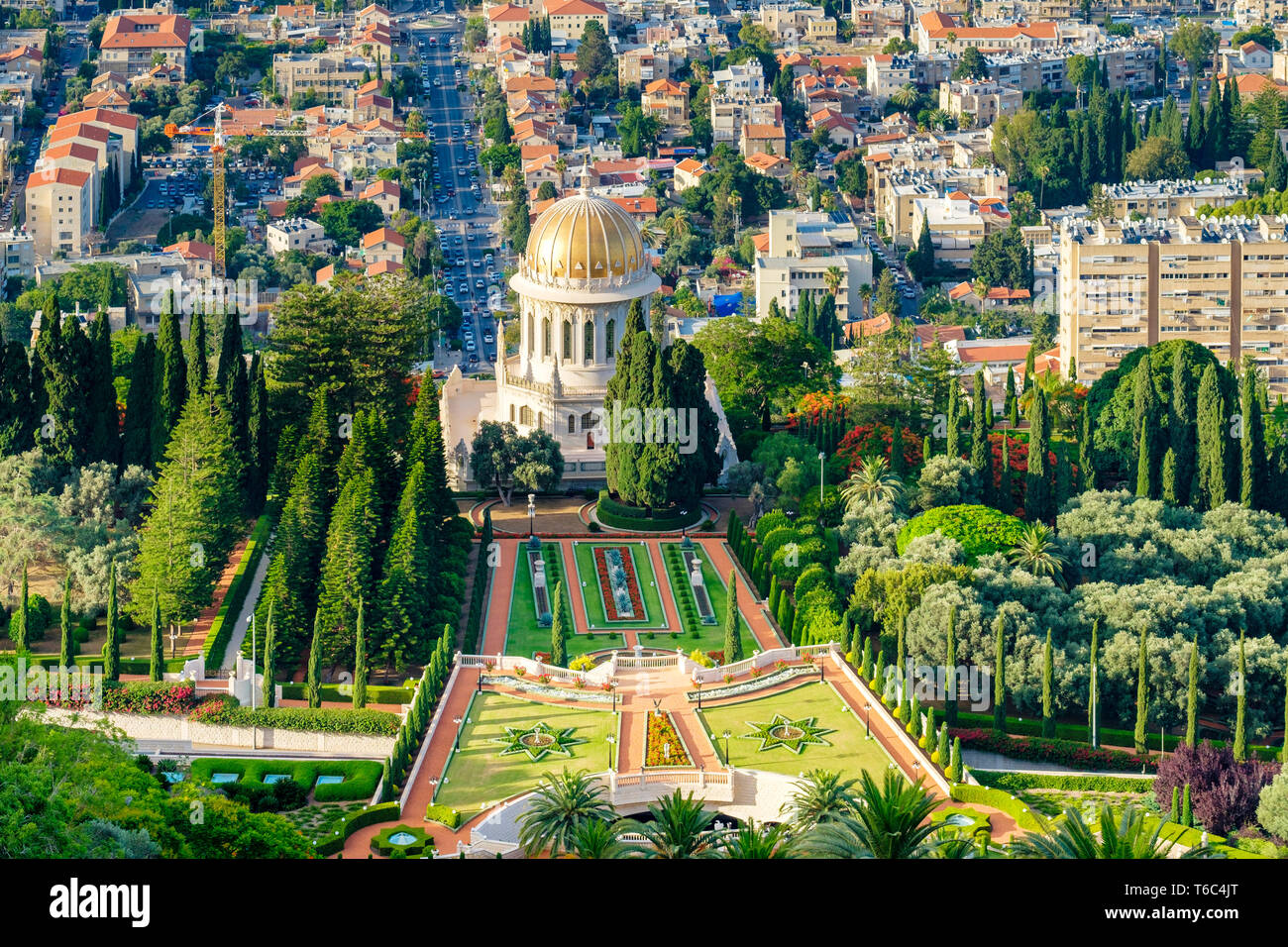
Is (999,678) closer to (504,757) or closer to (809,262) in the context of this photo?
(504,757)

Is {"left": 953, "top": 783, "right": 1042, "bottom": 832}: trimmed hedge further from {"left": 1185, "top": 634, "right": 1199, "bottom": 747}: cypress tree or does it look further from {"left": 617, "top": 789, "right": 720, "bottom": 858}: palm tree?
{"left": 617, "top": 789, "right": 720, "bottom": 858}: palm tree

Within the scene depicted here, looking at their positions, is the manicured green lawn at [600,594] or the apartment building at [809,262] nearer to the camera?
the manicured green lawn at [600,594]

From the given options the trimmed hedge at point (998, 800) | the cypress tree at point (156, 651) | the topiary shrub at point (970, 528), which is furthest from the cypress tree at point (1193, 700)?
the cypress tree at point (156, 651)

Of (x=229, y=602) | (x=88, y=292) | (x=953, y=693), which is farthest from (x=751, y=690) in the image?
(x=88, y=292)

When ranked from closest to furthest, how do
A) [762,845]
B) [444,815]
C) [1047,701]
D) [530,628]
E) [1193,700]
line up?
[762,845] < [444,815] < [1193,700] < [1047,701] < [530,628]

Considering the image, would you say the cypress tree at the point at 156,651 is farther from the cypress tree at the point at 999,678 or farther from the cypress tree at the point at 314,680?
the cypress tree at the point at 999,678

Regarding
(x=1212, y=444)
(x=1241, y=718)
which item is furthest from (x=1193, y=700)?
(x=1212, y=444)
